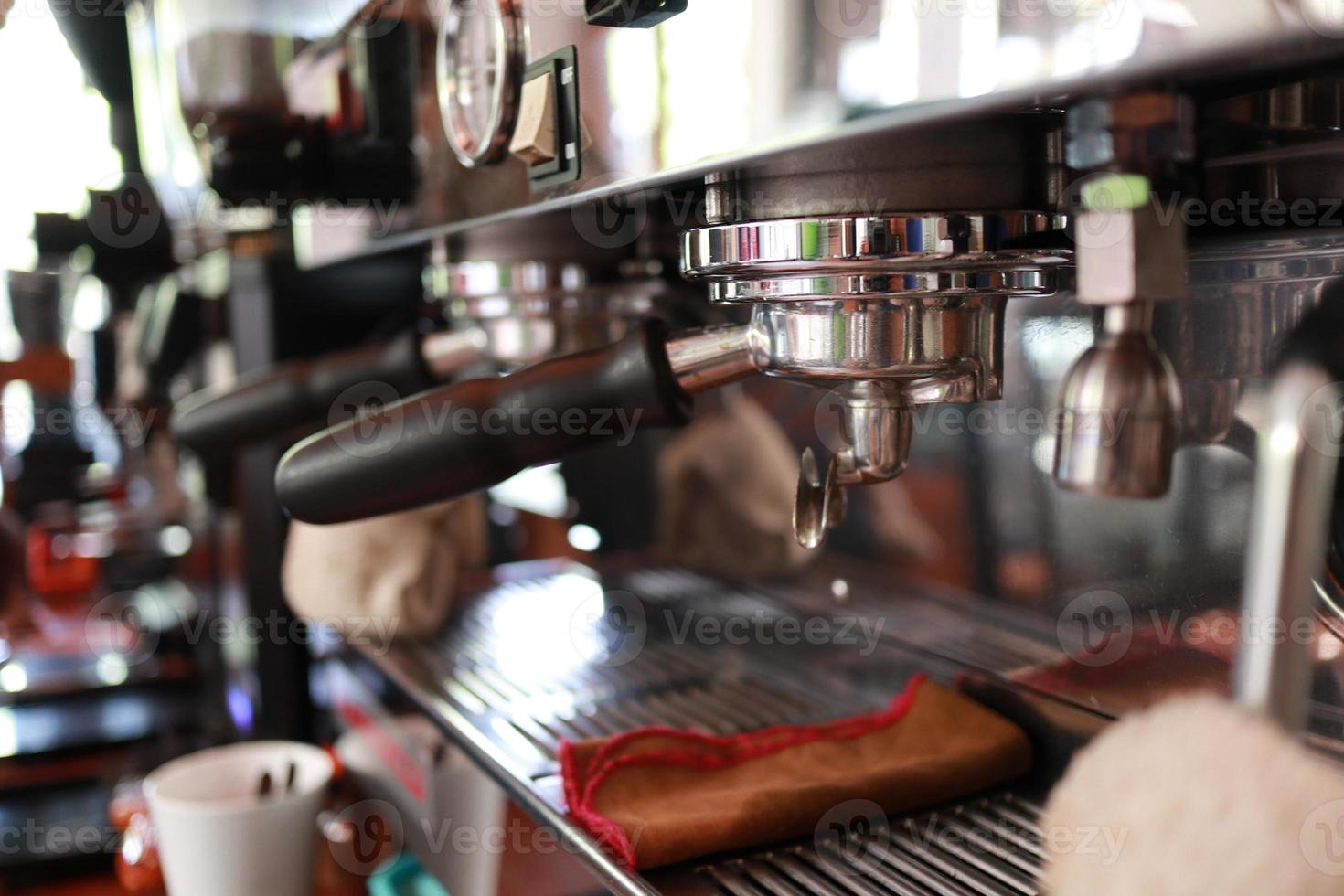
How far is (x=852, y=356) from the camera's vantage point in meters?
0.43

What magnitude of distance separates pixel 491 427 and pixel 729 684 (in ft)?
0.97

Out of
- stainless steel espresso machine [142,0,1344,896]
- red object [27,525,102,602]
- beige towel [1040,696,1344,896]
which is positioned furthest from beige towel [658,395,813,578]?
red object [27,525,102,602]

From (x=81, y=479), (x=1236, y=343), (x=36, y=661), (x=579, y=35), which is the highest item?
(x=579, y=35)

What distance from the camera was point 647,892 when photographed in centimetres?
48

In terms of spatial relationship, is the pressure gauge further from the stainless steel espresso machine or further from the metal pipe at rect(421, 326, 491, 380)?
the metal pipe at rect(421, 326, 491, 380)

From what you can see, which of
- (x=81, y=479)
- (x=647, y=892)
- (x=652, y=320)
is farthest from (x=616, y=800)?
(x=81, y=479)

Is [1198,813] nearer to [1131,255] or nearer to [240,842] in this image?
[1131,255]

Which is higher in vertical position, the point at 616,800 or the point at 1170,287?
the point at 1170,287

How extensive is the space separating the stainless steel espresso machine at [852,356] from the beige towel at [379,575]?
3 cm

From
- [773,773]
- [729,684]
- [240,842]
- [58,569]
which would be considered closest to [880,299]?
[773,773]

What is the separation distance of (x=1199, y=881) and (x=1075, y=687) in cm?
32

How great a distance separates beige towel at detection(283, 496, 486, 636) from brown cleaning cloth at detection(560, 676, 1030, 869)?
0.33 metres

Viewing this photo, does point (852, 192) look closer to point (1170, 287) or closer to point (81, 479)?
point (1170, 287)

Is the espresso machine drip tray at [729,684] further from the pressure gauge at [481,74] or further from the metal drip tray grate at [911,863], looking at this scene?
the pressure gauge at [481,74]
